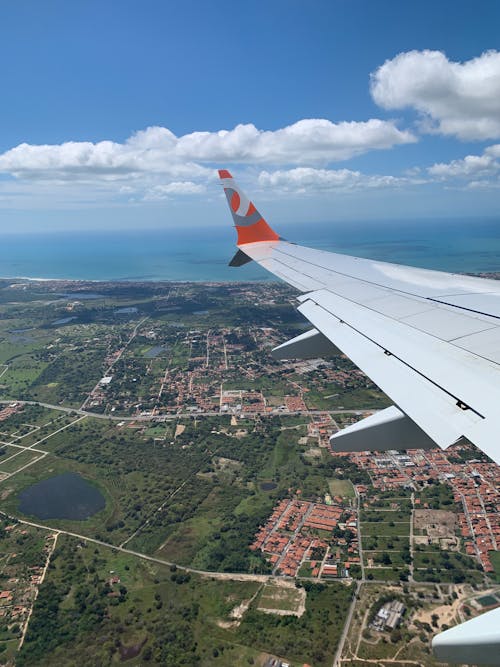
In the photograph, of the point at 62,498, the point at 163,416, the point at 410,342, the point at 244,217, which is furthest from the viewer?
the point at 163,416

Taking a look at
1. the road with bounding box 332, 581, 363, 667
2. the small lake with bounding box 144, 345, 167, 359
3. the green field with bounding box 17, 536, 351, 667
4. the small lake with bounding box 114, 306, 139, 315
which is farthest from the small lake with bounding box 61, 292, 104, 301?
the road with bounding box 332, 581, 363, 667

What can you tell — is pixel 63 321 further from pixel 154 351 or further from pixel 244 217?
pixel 244 217

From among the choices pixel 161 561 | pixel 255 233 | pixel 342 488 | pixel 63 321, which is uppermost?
pixel 255 233

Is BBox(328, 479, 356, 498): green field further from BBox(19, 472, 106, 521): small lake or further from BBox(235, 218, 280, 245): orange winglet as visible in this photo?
BBox(235, 218, 280, 245): orange winglet

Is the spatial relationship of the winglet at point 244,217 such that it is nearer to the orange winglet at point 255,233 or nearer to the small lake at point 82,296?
the orange winglet at point 255,233

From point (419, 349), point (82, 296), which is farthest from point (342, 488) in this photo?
point (82, 296)

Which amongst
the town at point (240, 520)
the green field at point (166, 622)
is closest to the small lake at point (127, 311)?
the town at point (240, 520)

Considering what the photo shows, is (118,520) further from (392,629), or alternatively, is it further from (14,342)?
(14,342)

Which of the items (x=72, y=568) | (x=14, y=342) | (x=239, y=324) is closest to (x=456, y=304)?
(x=72, y=568)
